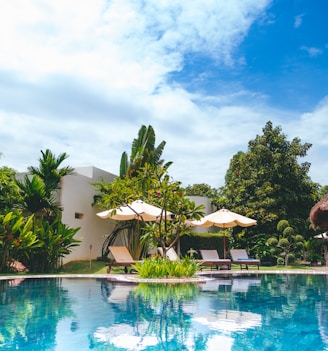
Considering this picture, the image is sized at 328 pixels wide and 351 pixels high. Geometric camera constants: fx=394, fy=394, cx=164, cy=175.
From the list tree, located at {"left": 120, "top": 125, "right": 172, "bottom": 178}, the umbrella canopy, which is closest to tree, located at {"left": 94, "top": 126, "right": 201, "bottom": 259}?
tree, located at {"left": 120, "top": 125, "right": 172, "bottom": 178}

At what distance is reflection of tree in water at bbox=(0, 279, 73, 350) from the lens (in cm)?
511

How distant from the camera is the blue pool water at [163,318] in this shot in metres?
5.04

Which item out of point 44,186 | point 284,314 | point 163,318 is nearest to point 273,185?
point 44,186

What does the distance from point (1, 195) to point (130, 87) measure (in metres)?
7.02

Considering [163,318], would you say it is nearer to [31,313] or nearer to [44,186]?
[31,313]

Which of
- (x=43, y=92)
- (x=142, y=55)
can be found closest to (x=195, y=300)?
(x=142, y=55)

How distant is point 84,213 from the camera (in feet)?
65.6

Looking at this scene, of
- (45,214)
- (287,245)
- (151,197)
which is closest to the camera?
(151,197)

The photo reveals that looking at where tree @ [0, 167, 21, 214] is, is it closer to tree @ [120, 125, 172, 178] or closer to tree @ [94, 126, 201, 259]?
tree @ [94, 126, 201, 259]

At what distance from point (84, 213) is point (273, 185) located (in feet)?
38.1

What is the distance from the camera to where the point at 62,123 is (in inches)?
671

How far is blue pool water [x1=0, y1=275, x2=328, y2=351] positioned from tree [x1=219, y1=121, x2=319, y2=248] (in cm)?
1309

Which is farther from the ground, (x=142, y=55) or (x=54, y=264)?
(x=142, y=55)

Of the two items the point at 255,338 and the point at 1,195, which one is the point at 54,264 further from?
the point at 255,338
